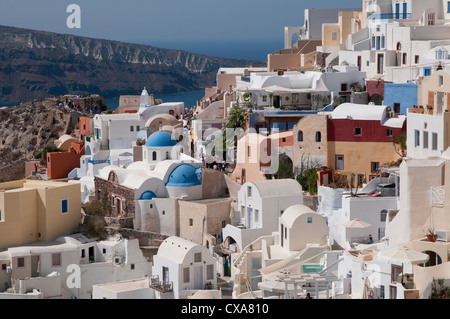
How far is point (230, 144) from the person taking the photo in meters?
36.5

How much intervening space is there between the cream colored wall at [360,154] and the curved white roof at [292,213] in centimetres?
468

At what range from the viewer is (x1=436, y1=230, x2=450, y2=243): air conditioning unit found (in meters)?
21.3

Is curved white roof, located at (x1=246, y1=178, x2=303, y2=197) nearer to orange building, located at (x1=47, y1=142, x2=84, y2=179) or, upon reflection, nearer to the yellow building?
the yellow building

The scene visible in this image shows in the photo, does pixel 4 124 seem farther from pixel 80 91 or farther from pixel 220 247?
pixel 80 91

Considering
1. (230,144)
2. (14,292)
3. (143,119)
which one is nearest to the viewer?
(14,292)

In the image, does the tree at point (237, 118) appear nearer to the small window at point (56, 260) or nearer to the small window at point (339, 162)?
the small window at point (339, 162)

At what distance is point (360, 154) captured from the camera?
32.3m

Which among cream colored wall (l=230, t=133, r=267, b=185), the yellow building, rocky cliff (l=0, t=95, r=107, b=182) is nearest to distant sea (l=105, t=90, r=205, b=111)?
rocky cliff (l=0, t=95, r=107, b=182)

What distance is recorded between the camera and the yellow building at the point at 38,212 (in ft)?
102

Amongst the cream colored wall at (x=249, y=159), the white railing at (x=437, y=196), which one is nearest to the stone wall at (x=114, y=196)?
the cream colored wall at (x=249, y=159)

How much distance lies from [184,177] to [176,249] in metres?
5.95

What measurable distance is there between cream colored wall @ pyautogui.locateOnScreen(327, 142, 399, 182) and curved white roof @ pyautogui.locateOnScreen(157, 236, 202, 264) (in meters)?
7.26

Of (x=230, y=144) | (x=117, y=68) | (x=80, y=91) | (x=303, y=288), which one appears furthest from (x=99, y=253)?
(x=117, y=68)
